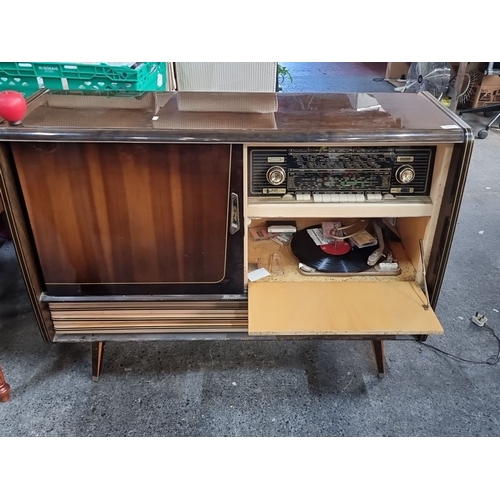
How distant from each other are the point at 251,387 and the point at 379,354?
39 centimetres

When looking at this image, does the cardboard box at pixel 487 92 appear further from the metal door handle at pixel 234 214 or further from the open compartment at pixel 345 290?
the metal door handle at pixel 234 214

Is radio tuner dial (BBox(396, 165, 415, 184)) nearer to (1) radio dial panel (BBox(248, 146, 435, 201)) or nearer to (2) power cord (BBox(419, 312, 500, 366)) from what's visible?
(1) radio dial panel (BBox(248, 146, 435, 201))

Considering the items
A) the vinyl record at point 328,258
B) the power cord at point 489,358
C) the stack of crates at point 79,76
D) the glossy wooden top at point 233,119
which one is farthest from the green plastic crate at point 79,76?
the power cord at point 489,358

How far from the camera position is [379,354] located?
1.37m

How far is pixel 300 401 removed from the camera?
1.32 m

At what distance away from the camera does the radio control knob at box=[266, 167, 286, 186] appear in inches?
42.4

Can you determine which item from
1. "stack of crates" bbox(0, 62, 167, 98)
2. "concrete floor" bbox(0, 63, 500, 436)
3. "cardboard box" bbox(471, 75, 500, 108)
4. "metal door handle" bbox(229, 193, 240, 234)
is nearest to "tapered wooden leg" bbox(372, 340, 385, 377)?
"concrete floor" bbox(0, 63, 500, 436)

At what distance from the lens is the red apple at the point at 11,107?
3.06ft

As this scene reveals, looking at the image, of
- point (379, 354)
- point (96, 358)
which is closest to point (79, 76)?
point (96, 358)

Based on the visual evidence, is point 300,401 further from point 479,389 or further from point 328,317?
point 479,389

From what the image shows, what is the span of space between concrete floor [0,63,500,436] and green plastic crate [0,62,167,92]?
0.80 metres

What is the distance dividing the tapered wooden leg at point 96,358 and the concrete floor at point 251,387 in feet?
0.10

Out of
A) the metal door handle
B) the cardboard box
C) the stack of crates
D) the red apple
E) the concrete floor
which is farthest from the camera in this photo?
the cardboard box

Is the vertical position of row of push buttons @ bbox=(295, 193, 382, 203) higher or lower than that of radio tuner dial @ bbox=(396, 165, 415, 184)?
lower
